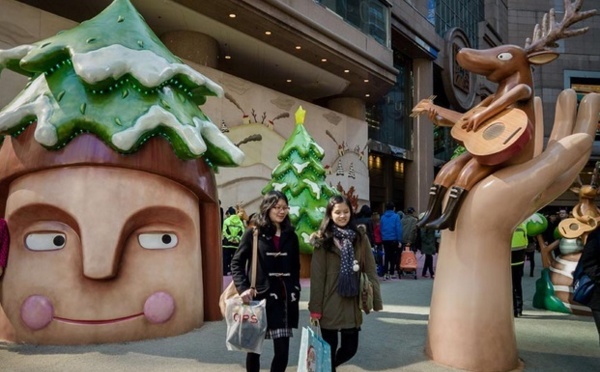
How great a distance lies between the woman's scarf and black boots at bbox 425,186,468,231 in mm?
A: 1267

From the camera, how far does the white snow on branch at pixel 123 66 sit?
488cm

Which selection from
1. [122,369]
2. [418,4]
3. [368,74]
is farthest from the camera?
[418,4]

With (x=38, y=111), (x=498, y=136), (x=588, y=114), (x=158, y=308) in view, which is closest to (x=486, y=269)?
(x=498, y=136)

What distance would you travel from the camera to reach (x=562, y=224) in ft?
24.9

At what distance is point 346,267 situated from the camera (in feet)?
11.9

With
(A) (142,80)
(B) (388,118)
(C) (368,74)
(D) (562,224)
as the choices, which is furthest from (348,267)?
(B) (388,118)

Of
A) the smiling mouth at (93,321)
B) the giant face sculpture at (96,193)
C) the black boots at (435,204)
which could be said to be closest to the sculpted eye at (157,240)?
the giant face sculpture at (96,193)

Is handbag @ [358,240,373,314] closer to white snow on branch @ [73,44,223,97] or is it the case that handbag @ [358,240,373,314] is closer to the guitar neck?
the guitar neck

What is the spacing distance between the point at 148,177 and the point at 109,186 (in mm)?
395

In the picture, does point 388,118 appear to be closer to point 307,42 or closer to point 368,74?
point 368,74

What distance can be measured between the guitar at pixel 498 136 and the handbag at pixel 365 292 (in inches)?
63.3

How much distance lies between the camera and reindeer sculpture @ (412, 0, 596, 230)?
4477mm

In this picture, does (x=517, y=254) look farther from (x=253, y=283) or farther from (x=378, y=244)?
(x=378, y=244)

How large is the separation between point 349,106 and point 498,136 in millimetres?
20376
